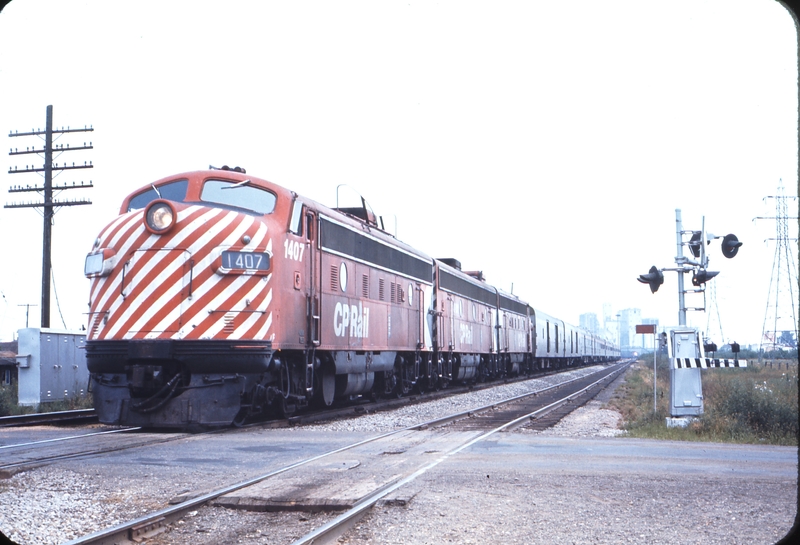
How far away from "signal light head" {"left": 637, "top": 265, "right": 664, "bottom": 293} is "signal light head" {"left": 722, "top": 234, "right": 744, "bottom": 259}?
1.21 meters

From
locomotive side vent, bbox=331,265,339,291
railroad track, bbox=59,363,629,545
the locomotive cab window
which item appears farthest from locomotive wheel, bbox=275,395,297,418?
the locomotive cab window

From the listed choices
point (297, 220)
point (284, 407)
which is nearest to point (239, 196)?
point (297, 220)

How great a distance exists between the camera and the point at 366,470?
8.23m

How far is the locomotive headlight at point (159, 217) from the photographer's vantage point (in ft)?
37.7

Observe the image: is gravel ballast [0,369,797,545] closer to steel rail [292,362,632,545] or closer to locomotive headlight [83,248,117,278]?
steel rail [292,362,632,545]

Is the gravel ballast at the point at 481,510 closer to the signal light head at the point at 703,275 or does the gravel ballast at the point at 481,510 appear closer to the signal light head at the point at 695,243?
the signal light head at the point at 703,275

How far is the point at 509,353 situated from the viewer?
35812mm

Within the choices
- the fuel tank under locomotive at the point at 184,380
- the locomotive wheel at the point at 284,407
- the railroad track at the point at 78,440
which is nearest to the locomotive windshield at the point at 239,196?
the fuel tank under locomotive at the point at 184,380

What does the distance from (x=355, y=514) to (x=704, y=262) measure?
983 cm

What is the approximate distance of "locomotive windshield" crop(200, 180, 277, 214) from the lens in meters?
12.2

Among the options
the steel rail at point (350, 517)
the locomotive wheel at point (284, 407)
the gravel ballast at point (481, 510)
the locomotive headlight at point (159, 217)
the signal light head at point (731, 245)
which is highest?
the locomotive headlight at point (159, 217)

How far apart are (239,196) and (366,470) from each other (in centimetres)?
560

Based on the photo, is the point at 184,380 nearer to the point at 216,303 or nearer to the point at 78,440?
the point at 216,303

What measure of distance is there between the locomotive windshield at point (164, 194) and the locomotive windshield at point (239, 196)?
0.35 m
